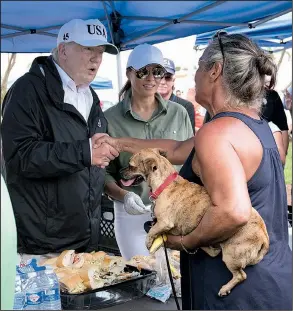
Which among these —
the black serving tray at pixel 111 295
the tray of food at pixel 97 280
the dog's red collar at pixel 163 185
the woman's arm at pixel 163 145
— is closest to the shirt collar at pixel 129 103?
the woman's arm at pixel 163 145

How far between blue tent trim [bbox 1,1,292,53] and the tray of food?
2.51 meters

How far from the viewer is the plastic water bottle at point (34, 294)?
1831 mm

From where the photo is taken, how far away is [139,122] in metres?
3.49

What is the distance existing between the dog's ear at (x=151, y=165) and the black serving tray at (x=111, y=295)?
1.73 feet

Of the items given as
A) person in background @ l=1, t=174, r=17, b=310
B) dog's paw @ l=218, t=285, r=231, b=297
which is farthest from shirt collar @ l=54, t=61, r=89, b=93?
person in background @ l=1, t=174, r=17, b=310

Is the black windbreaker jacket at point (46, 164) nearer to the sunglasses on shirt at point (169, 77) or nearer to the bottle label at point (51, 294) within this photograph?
the bottle label at point (51, 294)

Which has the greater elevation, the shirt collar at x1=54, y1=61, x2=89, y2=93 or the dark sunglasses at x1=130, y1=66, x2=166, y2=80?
the dark sunglasses at x1=130, y1=66, x2=166, y2=80

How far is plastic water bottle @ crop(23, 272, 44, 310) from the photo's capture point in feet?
6.01

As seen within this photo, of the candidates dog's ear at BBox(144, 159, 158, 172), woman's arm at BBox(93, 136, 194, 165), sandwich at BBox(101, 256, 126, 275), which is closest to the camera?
dog's ear at BBox(144, 159, 158, 172)

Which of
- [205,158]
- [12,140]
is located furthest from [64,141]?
[205,158]

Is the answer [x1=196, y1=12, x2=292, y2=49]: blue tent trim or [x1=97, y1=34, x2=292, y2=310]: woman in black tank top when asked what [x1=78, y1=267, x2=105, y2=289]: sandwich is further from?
[x1=196, y1=12, x2=292, y2=49]: blue tent trim

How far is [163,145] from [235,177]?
0.93 m

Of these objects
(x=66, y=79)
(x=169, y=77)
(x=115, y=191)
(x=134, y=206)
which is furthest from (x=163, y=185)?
(x=169, y=77)

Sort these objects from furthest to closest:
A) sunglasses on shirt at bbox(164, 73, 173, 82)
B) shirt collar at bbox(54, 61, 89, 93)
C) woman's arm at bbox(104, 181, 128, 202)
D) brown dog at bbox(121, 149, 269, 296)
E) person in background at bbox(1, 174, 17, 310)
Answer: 1. sunglasses on shirt at bbox(164, 73, 173, 82)
2. woman's arm at bbox(104, 181, 128, 202)
3. shirt collar at bbox(54, 61, 89, 93)
4. brown dog at bbox(121, 149, 269, 296)
5. person in background at bbox(1, 174, 17, 310)
